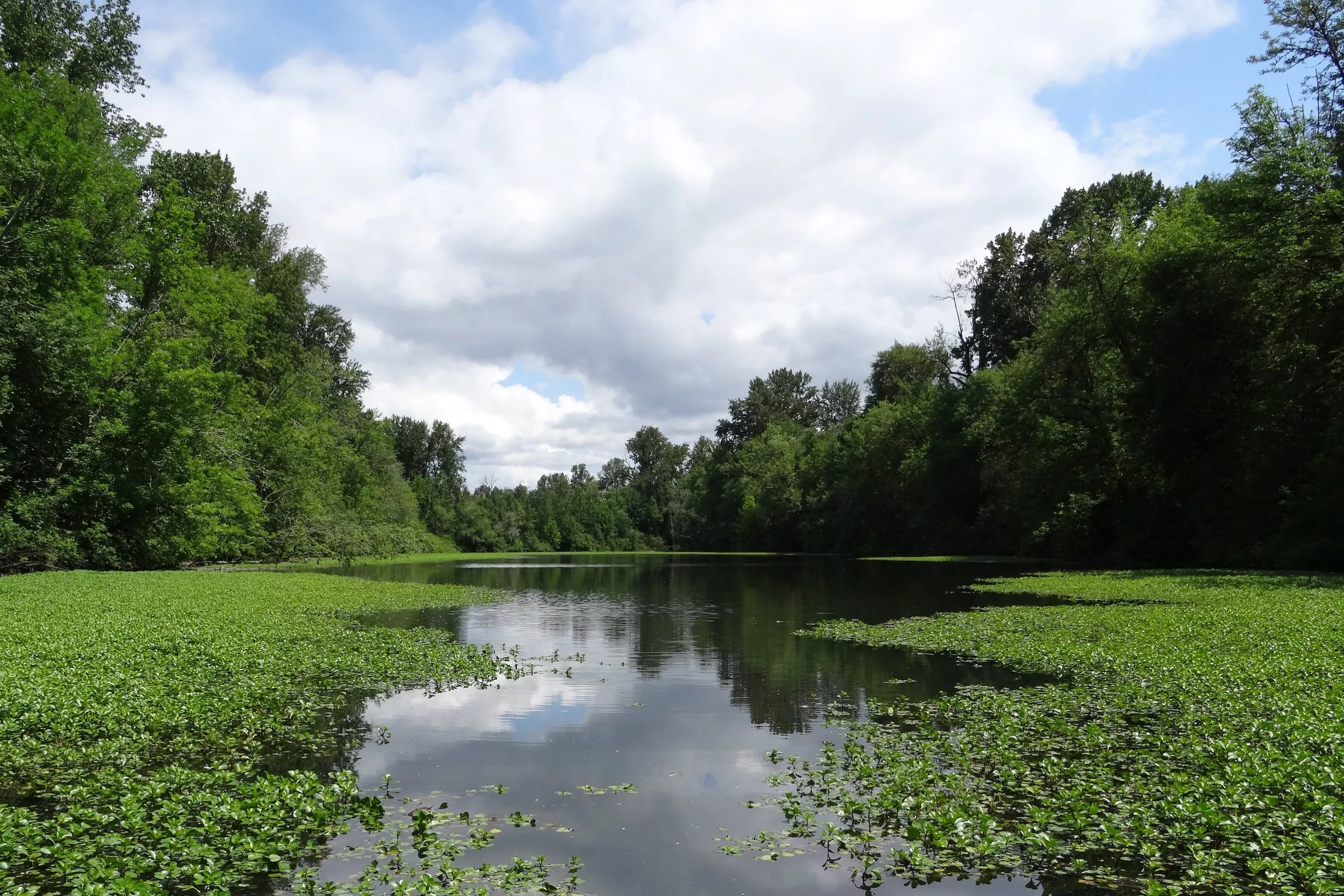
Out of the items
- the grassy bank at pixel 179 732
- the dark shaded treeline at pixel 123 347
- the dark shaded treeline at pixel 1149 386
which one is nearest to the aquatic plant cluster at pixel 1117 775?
the grassy bank at pixel 179 732

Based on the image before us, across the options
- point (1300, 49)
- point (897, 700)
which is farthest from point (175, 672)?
point (1300, 49)

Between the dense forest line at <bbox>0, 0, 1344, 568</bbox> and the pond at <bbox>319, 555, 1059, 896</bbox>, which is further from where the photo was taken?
the dense forest line at <bbox>0, 0, 1344, 568</bbox>

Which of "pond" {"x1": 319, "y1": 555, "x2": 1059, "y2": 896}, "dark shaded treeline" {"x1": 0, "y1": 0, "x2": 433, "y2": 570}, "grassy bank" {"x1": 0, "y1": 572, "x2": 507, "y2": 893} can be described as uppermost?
"dark shaded treeline" {"x1": 0, "y1": 0, "x2": 433, "y2": 570}

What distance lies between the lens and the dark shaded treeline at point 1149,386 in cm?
3569

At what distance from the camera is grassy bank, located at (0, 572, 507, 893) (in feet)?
23.4

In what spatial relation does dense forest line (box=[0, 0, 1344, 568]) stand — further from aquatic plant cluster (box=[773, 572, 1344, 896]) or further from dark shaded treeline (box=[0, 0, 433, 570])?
aquatic plant cluster (box=[773, 572, 1344, 896])

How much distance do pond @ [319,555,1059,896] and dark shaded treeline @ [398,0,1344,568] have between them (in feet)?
63.5

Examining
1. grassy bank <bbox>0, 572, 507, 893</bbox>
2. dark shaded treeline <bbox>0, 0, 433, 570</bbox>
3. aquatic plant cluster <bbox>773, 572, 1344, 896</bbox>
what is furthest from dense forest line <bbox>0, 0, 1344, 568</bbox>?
aquatic plant cluster <bbox>773, 572, 1344, 896</bbox>

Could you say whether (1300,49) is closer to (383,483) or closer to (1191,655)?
(1191,655)

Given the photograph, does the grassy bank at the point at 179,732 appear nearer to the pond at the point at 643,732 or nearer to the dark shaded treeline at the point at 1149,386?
A: the pond at the point at 643,732

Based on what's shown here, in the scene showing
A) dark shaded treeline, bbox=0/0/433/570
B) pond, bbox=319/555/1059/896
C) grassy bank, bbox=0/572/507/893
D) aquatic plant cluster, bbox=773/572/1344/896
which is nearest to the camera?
grassy bank, bbox=0/572/507/893

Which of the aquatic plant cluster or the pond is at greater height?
the aquatic plant cluster

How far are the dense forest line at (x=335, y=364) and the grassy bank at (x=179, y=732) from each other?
14830 millimetres

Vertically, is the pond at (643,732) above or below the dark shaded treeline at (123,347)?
below
